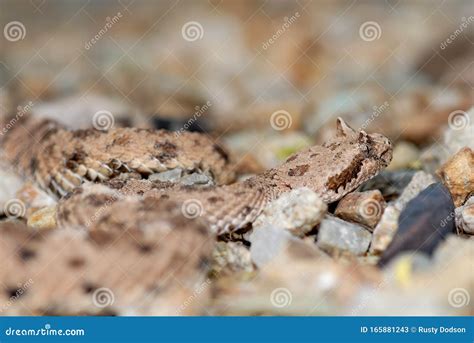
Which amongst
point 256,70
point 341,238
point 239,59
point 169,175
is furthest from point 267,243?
point 239,59

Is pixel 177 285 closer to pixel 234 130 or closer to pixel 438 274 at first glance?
pixel 438 274

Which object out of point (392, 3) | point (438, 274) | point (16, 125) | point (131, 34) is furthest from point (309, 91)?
point (438, 274)

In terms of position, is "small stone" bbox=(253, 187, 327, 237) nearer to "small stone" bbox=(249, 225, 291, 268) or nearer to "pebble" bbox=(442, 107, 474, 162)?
"small stone" bbox=(249, 225, 291, 268)

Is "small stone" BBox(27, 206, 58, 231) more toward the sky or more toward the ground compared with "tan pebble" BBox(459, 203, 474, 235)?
more toward the ground

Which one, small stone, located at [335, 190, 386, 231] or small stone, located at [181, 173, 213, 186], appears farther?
small stone, located at [181, 173, 213, 186]

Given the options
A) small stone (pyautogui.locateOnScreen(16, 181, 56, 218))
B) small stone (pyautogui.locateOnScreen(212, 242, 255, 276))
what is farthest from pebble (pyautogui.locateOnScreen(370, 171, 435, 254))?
small stone (pyautogui.locateOnScreen(16, 181, 56, 218))

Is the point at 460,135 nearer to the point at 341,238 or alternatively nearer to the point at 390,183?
the point at 390,183
